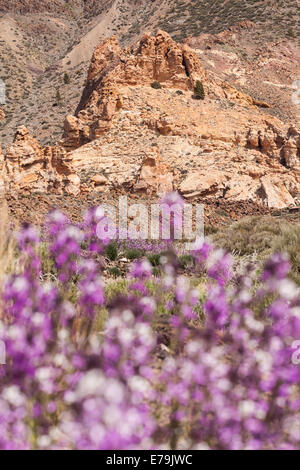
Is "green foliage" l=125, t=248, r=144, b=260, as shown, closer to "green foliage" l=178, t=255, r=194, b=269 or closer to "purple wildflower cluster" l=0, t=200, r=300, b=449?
"green foliage" l=178, t=255, r=194, b=269

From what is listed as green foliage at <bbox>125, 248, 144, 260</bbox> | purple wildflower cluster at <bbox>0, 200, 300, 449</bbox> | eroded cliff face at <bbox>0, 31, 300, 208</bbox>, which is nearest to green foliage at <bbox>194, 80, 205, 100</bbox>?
eroded cliff face at <bbox>0, 31, 300, 208</bbox>

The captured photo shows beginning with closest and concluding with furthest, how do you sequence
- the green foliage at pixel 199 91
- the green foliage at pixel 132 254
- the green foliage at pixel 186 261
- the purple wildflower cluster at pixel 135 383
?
the purple wildflower cluster at pixel 135 383, the green foliage at pixel 186 261, the green foliage at pixel 132 254, the green foliage at pixel 199 91

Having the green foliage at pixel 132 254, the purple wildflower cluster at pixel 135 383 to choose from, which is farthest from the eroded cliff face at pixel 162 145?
the purple wildflower cluster at pixel 135 383

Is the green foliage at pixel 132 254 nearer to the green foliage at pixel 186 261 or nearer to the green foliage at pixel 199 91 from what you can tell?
the green foliage at pixel 186 261

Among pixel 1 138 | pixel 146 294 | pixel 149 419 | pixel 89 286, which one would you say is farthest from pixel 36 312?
pixel 1 138

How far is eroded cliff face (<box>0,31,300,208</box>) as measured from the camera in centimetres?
1653

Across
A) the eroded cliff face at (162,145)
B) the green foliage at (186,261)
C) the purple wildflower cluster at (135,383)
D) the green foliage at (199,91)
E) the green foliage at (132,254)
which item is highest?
the green foliage at (199,91)

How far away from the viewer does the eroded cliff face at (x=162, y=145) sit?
1653cm

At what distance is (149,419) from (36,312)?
3.07ft

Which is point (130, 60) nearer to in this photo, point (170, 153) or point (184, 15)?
point (170, 153)

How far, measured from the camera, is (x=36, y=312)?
2291 mm

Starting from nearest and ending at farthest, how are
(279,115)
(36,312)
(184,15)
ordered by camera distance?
1. (36,312)
2. (279,115)
3. (184,15)

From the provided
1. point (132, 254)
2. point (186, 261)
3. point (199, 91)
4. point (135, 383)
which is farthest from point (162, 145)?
point (135, 383)

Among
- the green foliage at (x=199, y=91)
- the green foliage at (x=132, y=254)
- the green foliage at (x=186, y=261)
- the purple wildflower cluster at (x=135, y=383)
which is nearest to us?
the purple wildflower cluster at (x=135, y=383)
